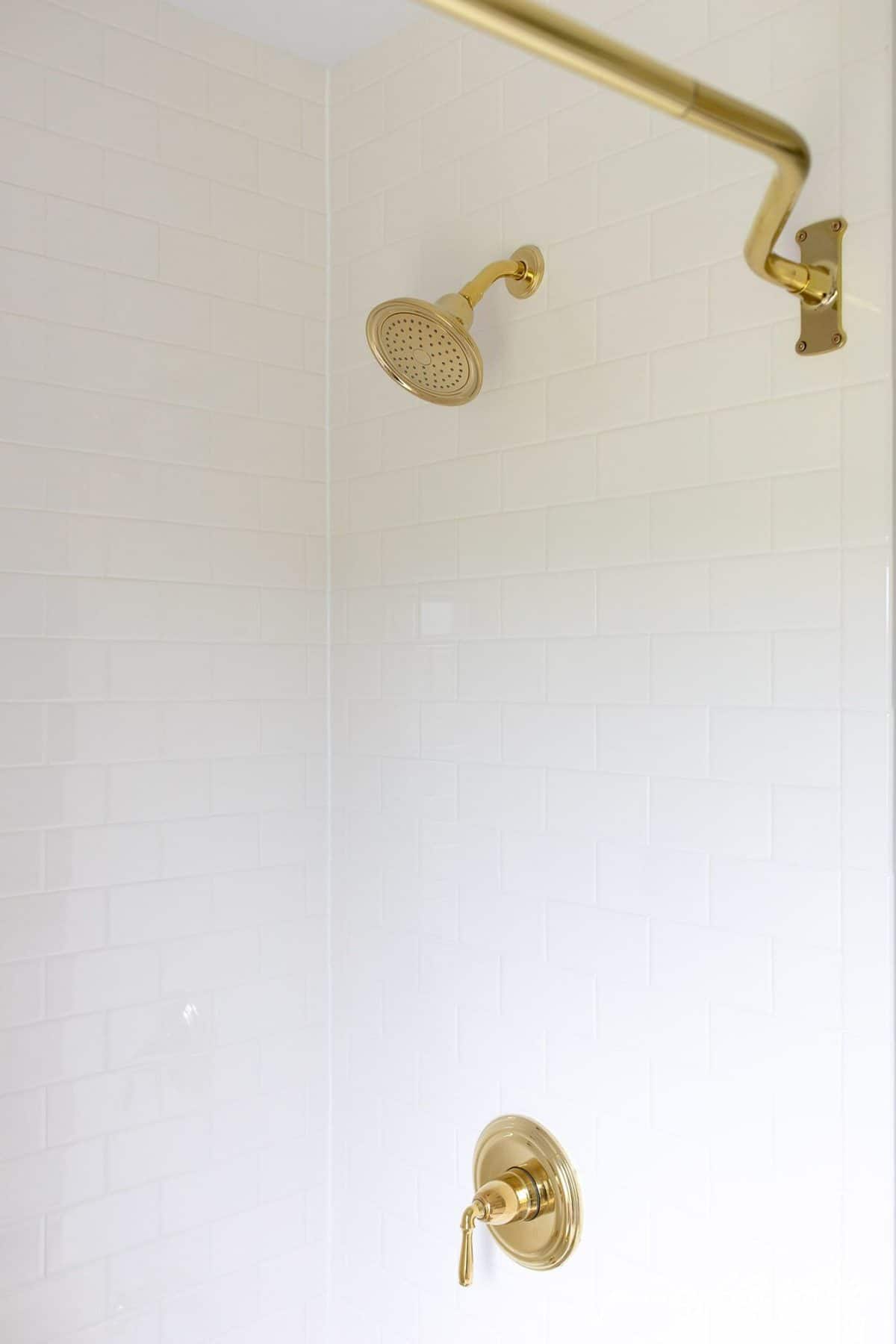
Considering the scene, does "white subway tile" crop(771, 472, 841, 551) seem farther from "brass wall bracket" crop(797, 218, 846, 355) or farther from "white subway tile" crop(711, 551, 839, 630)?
"brass wall bracket" crop(797, 218, 846, 355)

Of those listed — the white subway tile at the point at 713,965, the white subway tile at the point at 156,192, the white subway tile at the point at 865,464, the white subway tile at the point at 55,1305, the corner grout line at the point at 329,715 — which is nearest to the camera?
the white subway tile at the point at 865,464

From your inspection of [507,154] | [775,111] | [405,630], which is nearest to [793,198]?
[775,111]

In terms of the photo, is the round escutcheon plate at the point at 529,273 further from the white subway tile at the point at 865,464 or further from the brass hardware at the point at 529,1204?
the brass hardware at the point at 529,1204

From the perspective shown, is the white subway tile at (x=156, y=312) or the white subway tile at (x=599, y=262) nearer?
the white subway tile at (x=599, y=262)

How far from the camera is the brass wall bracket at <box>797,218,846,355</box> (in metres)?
1.27

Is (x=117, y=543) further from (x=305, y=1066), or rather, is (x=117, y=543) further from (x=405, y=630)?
(x=305, y=1066)

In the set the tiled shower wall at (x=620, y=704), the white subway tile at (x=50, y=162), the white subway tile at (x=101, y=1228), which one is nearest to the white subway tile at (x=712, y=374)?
the tiled shower wall at (x=620, y=704)

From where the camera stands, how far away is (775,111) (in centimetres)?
133

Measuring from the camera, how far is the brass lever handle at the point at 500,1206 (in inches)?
60.4

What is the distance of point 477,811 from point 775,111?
969 millimetres

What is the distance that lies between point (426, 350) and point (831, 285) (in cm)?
51

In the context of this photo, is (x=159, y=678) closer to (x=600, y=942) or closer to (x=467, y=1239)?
(x=600, y=942)

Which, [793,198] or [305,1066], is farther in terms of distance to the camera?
[305,1066]

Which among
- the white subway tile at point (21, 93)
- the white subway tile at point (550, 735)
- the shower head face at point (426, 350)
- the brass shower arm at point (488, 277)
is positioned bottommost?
the white subway tile at point (550, 735)
